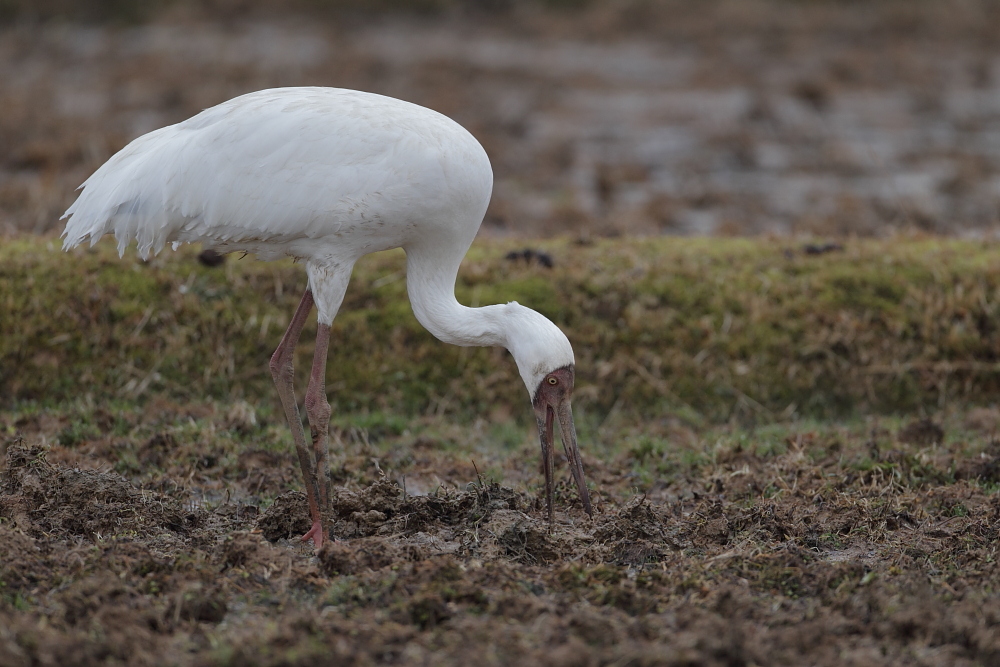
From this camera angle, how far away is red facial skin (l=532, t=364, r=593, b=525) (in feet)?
19.3

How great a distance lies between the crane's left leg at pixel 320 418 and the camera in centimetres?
600

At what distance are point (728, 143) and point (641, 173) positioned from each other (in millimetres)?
2133

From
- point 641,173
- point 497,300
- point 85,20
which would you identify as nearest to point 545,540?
point 497,300

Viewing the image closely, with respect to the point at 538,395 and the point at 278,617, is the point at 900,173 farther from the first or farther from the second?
the point at 278,617

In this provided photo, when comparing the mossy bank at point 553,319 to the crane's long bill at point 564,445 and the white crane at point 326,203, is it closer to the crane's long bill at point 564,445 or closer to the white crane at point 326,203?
the white crane at point 326,203

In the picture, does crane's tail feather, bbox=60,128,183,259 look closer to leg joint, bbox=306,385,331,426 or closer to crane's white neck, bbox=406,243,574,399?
leg joint, bbox=306,385,331,426

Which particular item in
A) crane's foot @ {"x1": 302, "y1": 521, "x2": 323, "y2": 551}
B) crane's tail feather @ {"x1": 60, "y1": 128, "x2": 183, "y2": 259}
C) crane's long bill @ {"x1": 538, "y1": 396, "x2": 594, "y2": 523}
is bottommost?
crane's foot @ {"x1": 302, "y1": 521, "x2": 323, "y2": 551}

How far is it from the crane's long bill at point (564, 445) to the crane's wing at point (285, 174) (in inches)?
50.8

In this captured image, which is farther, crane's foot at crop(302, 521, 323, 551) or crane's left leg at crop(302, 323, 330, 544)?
crane's left leg at crop(302, 323, 330, 544)

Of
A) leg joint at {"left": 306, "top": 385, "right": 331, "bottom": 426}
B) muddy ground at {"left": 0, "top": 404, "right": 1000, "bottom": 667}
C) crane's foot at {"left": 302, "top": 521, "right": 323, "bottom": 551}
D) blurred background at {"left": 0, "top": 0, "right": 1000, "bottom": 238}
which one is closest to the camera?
muddy ground at {"left": 0, "top": 404, "right": 1000, "bottom": 667}

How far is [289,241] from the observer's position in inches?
243

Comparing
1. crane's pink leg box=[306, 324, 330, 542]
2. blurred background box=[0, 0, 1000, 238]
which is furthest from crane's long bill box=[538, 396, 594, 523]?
blurred background box=[0, 0, 1000, 238]

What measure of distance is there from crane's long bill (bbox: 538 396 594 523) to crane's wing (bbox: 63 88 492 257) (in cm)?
129

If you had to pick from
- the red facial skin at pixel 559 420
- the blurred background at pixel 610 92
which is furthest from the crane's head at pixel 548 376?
the blurred background at pixel 610 92
